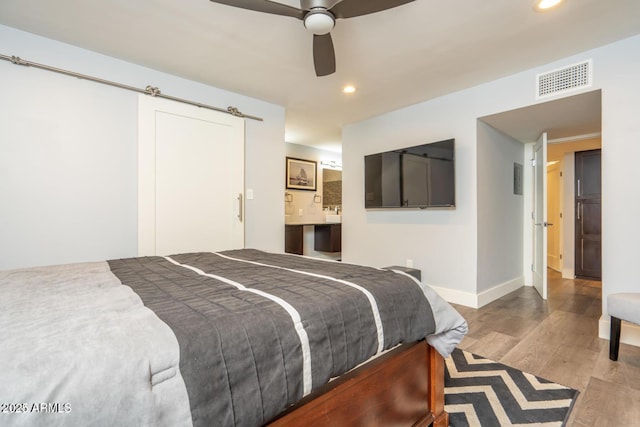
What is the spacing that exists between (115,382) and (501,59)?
3253mm

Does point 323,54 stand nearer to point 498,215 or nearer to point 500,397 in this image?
point 500,397

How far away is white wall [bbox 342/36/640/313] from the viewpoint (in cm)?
229

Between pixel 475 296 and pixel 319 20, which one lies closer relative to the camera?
pixel 319 20

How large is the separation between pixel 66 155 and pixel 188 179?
935mm

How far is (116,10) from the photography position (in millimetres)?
2014

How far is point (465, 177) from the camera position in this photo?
3281mm

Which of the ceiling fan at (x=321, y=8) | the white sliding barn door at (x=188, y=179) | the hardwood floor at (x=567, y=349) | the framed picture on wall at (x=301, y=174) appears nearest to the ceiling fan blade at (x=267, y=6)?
the ceiling fan at (x=321, y=8)

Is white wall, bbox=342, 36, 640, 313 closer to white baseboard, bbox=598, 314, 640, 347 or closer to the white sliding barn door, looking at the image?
white baseboard, bbox=598, 314, 640, 347

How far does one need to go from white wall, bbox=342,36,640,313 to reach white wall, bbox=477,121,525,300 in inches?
6.3

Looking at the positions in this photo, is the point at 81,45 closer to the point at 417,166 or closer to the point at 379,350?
the point at 379,350

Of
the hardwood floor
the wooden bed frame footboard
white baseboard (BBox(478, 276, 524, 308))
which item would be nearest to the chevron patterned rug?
the hardwood floor

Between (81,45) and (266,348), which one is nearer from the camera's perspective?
(266,348)

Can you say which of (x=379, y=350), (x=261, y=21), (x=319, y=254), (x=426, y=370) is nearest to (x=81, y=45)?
(x=261, y=21)

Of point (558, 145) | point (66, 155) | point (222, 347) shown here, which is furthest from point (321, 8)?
point (558, 145)
